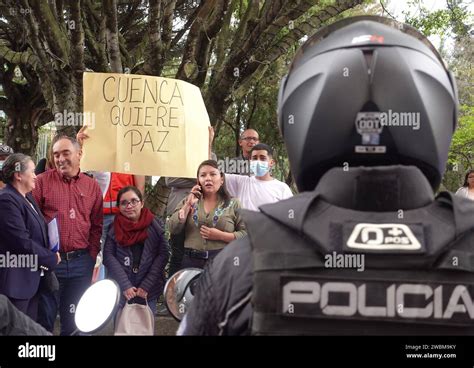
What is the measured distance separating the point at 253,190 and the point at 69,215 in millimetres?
1643

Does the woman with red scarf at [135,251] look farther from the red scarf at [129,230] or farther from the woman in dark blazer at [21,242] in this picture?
the woman in dark blazer at [21,242]

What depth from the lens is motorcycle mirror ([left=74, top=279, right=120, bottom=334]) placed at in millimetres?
2230

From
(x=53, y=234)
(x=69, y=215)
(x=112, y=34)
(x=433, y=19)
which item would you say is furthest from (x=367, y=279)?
(x=433, y=19)

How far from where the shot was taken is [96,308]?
230 centimetres

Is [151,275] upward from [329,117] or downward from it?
downward

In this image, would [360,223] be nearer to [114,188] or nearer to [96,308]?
[96,308]

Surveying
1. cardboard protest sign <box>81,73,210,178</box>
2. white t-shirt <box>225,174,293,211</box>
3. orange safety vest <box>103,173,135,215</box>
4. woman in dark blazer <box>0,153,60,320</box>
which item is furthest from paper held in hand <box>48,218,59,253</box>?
white t-shirt <box>225,174,293,211</box>

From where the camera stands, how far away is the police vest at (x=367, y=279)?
4.33 ft

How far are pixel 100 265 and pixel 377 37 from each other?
433cm

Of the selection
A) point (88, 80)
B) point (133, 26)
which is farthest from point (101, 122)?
point (133, 26)

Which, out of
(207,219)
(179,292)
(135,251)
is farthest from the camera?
(135,251)

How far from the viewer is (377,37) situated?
153cm

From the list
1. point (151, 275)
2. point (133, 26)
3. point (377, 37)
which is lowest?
point (151, 275)
